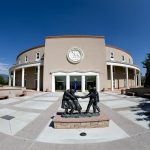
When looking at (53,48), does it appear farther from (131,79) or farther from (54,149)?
(54,149)

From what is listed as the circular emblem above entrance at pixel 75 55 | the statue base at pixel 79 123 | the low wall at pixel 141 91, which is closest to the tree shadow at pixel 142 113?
the statue base at pixel 79 123

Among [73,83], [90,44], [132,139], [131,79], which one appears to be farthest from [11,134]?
[131,79]

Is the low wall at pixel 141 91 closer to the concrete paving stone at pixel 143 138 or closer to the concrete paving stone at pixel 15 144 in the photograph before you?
the concrete paving stone at pixel 143 138

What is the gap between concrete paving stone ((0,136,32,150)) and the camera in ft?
15.5

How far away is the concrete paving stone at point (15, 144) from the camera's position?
4.72 m

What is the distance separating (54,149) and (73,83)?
27553mm

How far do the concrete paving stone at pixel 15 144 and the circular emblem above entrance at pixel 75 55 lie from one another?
27.3 m

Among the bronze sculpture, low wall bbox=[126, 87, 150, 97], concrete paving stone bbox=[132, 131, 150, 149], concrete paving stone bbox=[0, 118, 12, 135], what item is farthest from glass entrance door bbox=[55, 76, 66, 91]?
concrete paving stone bbox=[132, 131, 150, 149]

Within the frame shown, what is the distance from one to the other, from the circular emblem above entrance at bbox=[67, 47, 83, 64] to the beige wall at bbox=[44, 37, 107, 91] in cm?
70

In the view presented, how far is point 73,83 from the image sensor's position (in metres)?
32.2

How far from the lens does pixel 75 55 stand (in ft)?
107

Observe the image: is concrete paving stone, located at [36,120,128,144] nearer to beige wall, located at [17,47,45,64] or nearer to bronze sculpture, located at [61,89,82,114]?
bronze sculpture, located at [61,89,82,114]

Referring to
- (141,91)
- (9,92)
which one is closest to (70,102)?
(9,92)

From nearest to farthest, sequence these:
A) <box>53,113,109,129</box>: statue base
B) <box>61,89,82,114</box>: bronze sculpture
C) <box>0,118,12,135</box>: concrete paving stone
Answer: <box>0,118,12,135</box>: concrete paving stone → <box>53,113,109,129</box>: statue base → <box>61,89,82,114</box>: bronze sculpture
